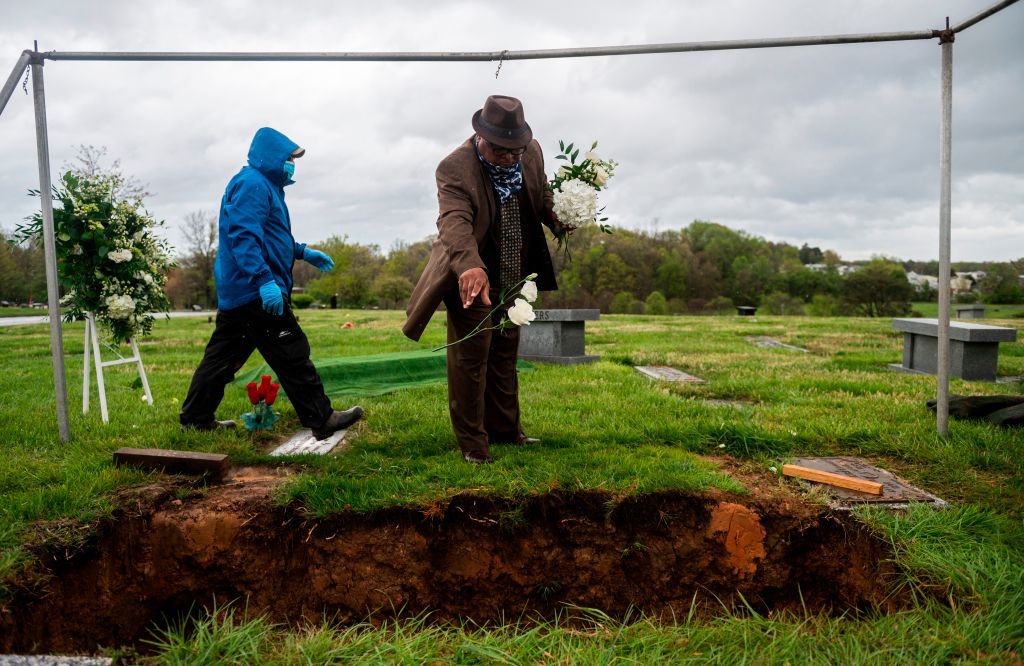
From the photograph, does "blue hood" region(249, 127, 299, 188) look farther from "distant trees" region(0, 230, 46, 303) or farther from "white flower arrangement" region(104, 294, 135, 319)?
"distant trees" region(0, 230, 46, 303)

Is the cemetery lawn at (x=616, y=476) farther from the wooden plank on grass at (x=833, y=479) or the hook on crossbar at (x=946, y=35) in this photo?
the hook on crossbar at (x=946, y=35)

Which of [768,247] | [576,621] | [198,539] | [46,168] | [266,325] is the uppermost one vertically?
[768,247]

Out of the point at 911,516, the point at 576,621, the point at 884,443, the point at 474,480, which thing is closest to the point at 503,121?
the point at 474,480

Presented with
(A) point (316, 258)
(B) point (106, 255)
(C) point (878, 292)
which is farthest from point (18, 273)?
(C) point (878, 292)

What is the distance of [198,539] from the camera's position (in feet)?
10.3

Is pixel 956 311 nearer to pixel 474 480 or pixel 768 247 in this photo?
pixel 474 480

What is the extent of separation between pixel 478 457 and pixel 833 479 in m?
2.00

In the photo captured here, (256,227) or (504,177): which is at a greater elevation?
(504,177)

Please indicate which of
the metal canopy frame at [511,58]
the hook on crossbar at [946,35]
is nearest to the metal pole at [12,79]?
the metal canopy frame at [511,58]

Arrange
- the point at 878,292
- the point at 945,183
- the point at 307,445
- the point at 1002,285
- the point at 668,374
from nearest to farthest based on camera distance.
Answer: the point at 945,183, the point at 307,445, the point at 668,374, the point at 878,292, the point at 1002,285

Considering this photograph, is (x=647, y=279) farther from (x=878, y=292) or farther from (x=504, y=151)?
(x=504, y=151)

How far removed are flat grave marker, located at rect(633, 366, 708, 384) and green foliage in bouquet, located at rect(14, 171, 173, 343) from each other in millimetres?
5029

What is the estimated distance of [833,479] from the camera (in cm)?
349

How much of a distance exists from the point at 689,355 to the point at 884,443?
5.10 metres
